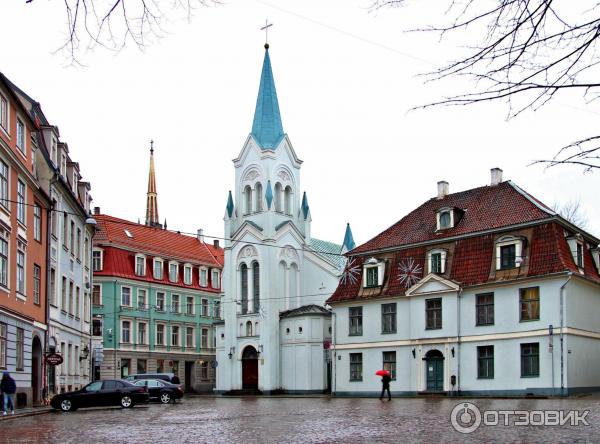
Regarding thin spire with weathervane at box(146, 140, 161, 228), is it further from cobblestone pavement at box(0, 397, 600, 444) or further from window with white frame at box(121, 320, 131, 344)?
cobblestone pavement at box(0, 397, 600, 444)

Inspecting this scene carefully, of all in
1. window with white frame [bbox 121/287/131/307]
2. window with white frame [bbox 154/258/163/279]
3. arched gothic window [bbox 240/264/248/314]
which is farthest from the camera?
window with white frame [bbox 154/258/163/279]

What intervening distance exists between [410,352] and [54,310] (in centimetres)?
1947

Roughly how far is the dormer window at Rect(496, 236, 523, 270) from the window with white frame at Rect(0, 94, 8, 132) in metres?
24.8

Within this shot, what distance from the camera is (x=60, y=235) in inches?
1539

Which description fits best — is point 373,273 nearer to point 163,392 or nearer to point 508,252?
point 508,252

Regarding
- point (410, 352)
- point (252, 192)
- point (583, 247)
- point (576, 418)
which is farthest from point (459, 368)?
point (252, 192)

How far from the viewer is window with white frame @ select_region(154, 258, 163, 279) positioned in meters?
72.0

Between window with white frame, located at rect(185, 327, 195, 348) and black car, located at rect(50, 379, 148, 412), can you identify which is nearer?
black car, located at rect(50, 379, 148, 412)

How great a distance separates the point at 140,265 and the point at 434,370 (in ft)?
109

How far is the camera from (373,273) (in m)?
49.2

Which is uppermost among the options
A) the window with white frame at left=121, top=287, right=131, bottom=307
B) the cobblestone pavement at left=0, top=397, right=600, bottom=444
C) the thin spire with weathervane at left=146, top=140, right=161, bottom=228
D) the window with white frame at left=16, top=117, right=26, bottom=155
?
the thin spire with weathervane at left=146, top=140, right=161, bottom=228

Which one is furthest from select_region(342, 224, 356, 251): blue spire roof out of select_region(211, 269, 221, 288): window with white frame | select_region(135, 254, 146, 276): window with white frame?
select_region(135, 254, 146, 276): window with white frame

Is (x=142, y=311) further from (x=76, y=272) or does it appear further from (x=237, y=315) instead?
(x=76, y=272)

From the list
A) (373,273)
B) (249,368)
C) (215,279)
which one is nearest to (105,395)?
(373,273)
